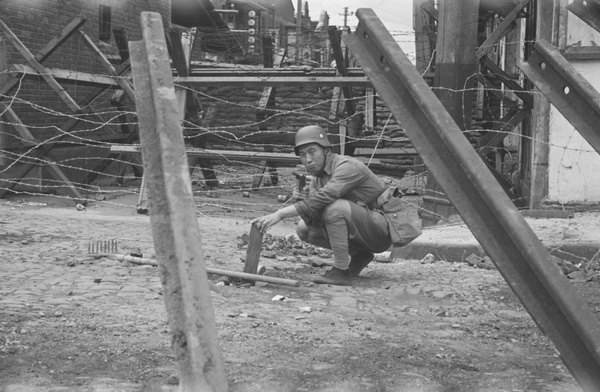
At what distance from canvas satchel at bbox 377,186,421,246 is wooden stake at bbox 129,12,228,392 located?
14.1 feet

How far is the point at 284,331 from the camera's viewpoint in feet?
16.6

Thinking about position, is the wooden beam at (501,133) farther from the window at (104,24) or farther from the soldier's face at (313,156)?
the window at (104,24)

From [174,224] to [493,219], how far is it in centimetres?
133

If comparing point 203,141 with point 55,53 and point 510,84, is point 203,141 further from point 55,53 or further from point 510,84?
point 510,84

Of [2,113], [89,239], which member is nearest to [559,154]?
[89,239]

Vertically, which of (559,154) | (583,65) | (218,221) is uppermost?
(583,65)

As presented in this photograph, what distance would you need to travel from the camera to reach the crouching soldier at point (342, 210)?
698 cm

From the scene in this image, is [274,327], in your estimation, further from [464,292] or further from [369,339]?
[464,292]

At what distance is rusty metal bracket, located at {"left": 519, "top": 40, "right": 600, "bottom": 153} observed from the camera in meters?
4.11

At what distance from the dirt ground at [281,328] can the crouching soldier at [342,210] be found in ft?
1.11

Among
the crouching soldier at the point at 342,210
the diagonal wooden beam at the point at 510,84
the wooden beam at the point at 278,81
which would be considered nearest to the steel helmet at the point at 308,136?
the crouching soldier at the point at 342,210

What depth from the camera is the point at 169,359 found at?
4.23m

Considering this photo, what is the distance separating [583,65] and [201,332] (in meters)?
8.79

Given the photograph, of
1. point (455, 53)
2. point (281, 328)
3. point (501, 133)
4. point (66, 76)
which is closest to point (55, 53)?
point (66, 76)
